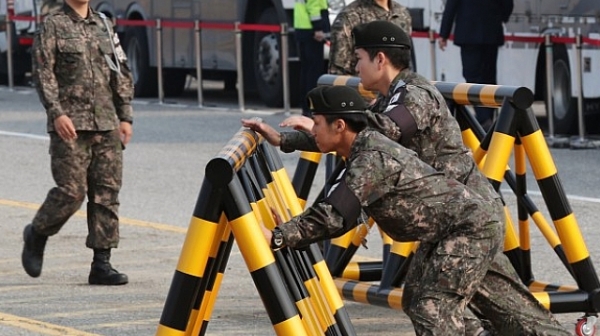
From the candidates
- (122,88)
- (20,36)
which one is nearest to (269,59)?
(20,36)

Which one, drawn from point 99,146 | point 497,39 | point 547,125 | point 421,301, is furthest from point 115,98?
point 547,125

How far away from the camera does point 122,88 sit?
9.62 meters

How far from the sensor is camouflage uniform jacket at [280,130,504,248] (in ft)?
18.9

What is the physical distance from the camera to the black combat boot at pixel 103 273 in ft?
31.2

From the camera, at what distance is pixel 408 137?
6824 mm

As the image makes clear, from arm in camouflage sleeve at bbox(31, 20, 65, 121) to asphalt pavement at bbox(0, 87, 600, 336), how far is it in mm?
983

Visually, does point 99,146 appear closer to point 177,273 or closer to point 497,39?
point 177,273

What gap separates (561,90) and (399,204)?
38.5 feet

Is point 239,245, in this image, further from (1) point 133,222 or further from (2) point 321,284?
(1) point 133,222

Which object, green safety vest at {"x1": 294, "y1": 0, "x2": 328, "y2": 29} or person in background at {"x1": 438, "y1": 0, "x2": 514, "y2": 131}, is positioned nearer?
person in background at {"x1": 438, "y1": 0, "x2": 514, "y2": 131}

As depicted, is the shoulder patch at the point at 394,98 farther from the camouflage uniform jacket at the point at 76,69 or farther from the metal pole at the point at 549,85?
the metal pole at the point at 549,85

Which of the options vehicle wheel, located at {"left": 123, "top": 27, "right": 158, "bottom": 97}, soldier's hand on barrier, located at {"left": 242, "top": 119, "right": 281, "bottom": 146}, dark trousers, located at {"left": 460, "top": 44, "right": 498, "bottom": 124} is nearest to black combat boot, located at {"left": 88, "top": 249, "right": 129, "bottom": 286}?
soldier's hand on barrier, located at {"left": 242, "top": 119, "right": 281, "bottom": 146}

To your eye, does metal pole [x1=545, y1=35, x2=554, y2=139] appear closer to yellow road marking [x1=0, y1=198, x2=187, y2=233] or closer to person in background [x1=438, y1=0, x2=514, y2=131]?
person in background [x1=438, y1=0, x2=514, y2=131]

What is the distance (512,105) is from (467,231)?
Result: 5.77 feet
